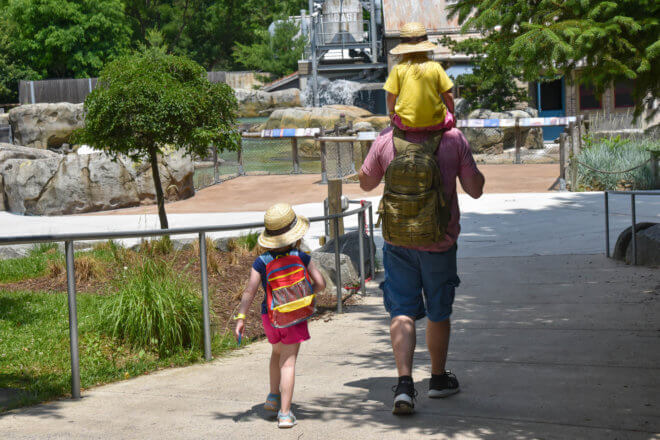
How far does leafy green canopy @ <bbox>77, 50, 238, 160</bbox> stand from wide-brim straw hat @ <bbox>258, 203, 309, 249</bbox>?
6.01m

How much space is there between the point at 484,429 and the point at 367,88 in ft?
124

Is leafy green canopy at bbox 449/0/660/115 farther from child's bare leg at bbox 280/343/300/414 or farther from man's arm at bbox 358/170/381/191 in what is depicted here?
child's bare leg at bbox 280/343/300/414

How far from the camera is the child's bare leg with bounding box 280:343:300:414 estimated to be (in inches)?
154

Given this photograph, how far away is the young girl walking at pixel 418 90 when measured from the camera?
410 centimetres

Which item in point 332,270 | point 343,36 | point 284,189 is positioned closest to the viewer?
point 332,270

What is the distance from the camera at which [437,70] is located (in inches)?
165

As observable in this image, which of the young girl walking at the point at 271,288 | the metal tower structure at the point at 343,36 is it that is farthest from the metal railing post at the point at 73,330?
the metal tower structure at the point at 343,36

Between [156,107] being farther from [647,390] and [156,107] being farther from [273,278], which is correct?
[647,390]

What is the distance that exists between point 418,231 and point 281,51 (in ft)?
152

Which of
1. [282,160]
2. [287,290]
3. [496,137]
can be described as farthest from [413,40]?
[282,160]

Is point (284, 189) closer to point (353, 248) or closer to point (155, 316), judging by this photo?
point (353, 248)

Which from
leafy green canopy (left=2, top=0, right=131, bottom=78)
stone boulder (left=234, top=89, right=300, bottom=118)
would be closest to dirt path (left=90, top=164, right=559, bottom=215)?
stone boulder (left=234, top=89, right=300, bottom=118)

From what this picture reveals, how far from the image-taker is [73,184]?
16.1 metres

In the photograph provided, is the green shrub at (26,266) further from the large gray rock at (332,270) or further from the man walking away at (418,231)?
the man walking away at (418,231)
